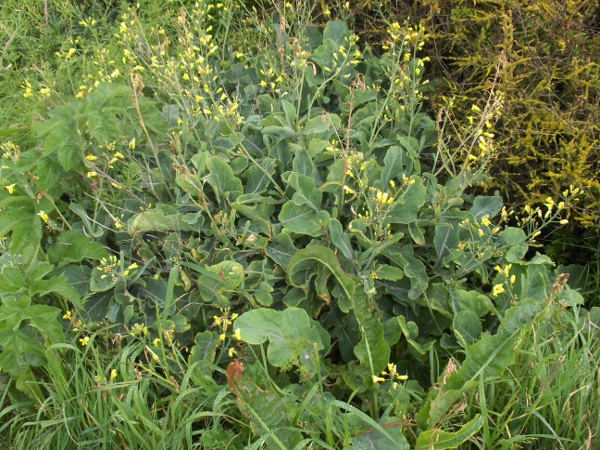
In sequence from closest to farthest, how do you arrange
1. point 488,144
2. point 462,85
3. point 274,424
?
1. point 274,424
2. point 488,144
3. point 462,85

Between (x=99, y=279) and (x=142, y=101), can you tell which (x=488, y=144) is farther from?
(x=99, y=279)

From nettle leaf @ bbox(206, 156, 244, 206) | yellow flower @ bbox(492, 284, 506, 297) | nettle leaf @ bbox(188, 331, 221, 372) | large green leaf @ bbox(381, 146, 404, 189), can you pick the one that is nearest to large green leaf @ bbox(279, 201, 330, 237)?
nettle leaf @ bbox(206, 156, 244, 206)

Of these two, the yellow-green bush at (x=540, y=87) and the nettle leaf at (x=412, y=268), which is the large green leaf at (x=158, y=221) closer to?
the nettle leaf at (x=412, y=268)

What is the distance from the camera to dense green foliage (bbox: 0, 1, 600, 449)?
2.12 meters

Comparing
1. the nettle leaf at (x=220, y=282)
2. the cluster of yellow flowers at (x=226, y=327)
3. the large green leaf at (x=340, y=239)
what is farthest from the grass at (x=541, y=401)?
the nettle leaf at (x=220, y=282)

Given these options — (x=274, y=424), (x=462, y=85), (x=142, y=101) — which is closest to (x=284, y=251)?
(x=274, y=424)

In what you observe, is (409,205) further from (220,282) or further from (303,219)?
(220,282)

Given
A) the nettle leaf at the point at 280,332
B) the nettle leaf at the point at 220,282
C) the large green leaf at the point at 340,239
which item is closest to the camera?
the nettle leaf at the point at 280,332

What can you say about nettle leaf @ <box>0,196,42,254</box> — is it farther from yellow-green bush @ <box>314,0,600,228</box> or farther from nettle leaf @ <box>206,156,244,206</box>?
yellow-green bush @ <box>314,0,600,228</box>

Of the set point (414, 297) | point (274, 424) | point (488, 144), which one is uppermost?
point (488, 144)

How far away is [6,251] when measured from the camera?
8.50 feet

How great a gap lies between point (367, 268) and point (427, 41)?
1.55 meters

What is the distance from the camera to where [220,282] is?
238 centimetres

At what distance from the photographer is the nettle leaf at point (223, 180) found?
2.60m
